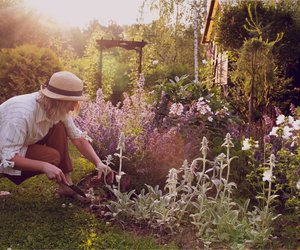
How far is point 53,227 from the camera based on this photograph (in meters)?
3.79

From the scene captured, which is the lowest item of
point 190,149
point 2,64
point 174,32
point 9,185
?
point 9,185

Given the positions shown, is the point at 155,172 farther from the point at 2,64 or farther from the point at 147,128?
the point at 2,64

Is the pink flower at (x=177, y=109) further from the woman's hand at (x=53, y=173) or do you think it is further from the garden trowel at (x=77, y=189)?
the woman's hand at (x=53, y=173)

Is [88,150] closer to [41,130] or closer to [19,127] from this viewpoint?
[41,130]

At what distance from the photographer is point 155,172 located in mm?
5012

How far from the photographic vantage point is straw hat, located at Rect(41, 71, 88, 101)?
3939mm

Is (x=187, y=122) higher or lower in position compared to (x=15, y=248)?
higher

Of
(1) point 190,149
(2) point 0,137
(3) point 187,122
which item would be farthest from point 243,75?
(2) point 0,137

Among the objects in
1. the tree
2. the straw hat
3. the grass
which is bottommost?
the grass

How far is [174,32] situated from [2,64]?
14338 mm

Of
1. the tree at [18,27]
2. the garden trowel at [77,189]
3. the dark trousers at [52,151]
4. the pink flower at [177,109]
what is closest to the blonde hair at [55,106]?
the dark trousers at [52,151]

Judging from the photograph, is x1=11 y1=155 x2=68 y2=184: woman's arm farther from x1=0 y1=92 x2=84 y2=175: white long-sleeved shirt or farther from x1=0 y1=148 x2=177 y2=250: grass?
x1=0 y1=148 x2=177 y2=250: grass

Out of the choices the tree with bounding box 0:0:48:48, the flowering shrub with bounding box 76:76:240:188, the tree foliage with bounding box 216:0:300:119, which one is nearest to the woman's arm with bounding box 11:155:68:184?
the flowering shrub with bounding box 76:76:240:188

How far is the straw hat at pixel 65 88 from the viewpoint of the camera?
12.9 ft
